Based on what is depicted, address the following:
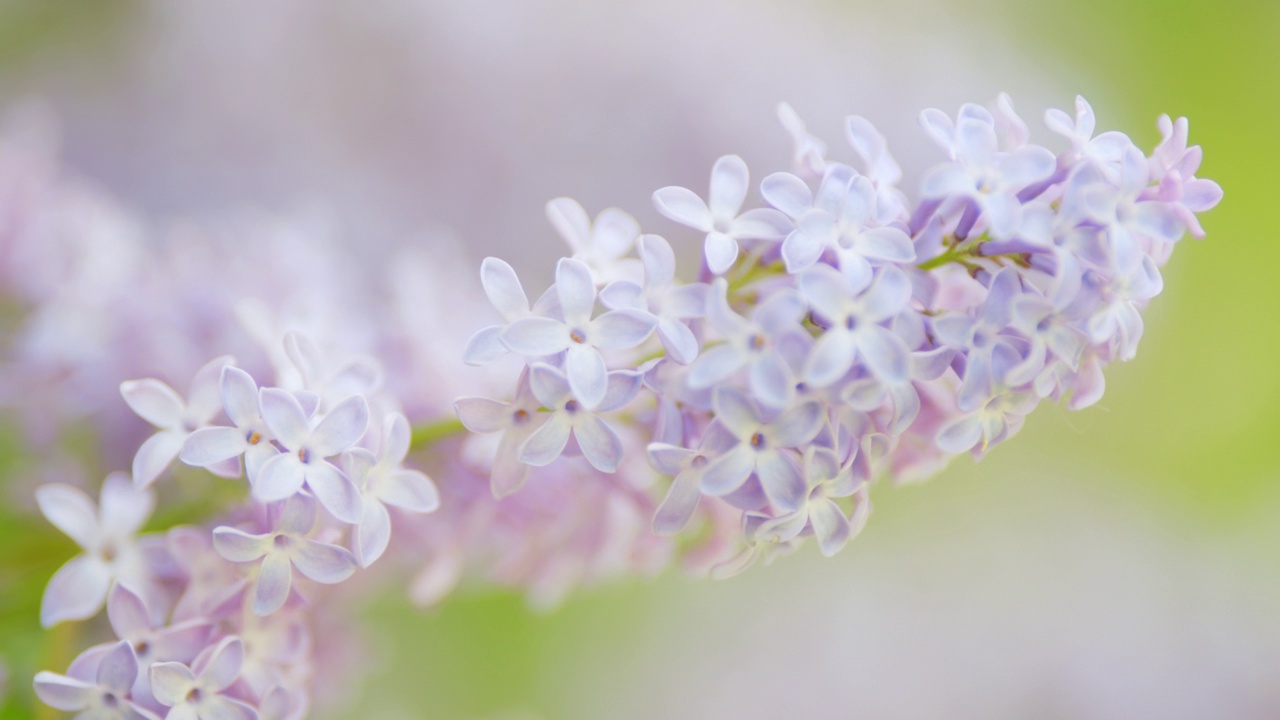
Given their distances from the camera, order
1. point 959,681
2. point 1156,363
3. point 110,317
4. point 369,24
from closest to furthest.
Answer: point 110,317
point 959,681
point 369,24
point 1156,363

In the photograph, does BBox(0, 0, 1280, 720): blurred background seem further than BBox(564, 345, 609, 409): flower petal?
Yes

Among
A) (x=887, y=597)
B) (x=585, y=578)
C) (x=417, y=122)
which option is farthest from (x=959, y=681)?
(x=417, y=122)

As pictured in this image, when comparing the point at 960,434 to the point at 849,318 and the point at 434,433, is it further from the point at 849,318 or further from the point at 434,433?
the point at 434,433

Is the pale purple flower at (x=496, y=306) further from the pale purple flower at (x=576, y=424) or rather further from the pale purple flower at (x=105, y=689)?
the pale purple flower at (x=105, y=689)

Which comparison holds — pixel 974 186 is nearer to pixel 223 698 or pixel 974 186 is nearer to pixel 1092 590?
pixel 223 698

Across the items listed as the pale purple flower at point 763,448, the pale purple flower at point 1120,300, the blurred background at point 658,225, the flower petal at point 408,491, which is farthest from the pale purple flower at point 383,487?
the blurred background at point 658,225

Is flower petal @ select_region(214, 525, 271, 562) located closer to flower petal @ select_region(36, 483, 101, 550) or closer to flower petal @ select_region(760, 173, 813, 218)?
flower petal @ select_region(36, 483, 101, 550)

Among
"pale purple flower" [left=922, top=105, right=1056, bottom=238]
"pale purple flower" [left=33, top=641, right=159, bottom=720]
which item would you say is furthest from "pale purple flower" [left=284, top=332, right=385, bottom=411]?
"pale purple flower" [left=922, top=105, right=1056, bottom=238]
